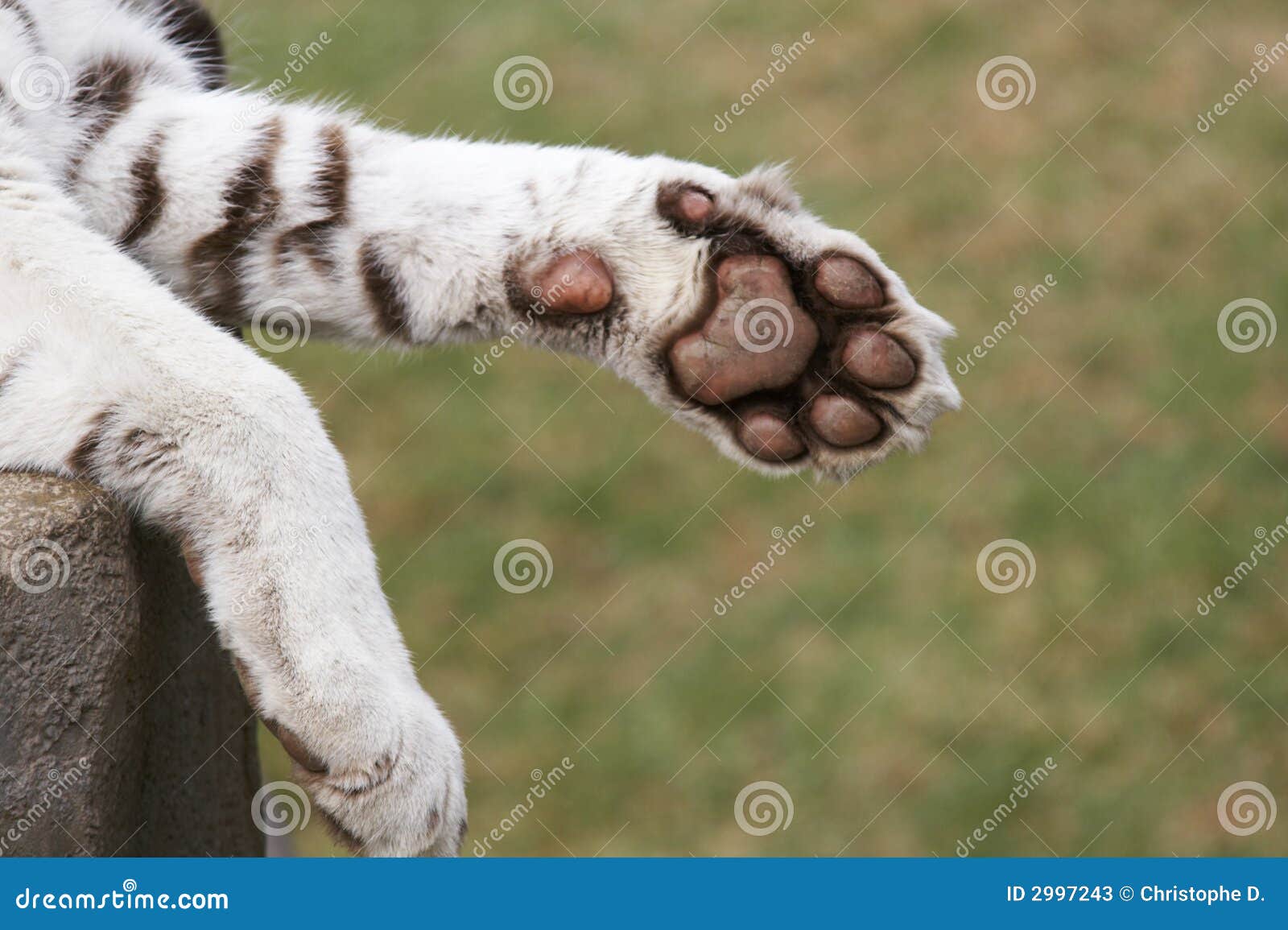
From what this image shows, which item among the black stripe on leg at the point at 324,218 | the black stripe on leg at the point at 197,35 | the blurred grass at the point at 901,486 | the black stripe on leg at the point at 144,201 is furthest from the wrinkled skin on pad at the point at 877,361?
the blurred grass at the point at 901,486

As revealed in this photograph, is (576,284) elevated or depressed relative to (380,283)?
elevated

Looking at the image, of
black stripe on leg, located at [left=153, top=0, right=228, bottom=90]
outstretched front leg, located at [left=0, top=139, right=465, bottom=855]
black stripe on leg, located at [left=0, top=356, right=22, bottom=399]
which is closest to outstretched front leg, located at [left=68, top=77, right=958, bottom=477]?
black stripe on leg, located at [left=153, top=0, right=228, bottom=90]

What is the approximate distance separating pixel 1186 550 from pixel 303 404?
113 inches

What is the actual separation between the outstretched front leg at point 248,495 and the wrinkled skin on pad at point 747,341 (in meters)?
0.46

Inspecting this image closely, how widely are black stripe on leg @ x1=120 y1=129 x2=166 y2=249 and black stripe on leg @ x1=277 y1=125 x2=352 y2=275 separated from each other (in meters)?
0.18

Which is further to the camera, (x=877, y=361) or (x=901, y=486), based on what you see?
(x=901, y=486)

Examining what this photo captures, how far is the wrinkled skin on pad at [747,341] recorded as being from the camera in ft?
5.54

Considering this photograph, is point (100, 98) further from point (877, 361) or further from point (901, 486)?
point (901, 486)

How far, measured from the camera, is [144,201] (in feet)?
6.37

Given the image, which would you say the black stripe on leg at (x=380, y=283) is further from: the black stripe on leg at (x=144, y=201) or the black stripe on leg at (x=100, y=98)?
the black stripe on leg at (x=100, y=98)

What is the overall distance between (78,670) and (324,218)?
2.41ft

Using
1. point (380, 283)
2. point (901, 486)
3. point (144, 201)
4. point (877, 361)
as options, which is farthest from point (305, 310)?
point (901, 486)

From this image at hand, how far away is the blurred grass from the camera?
350 cm

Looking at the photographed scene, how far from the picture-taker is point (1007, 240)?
4586 millimetres
